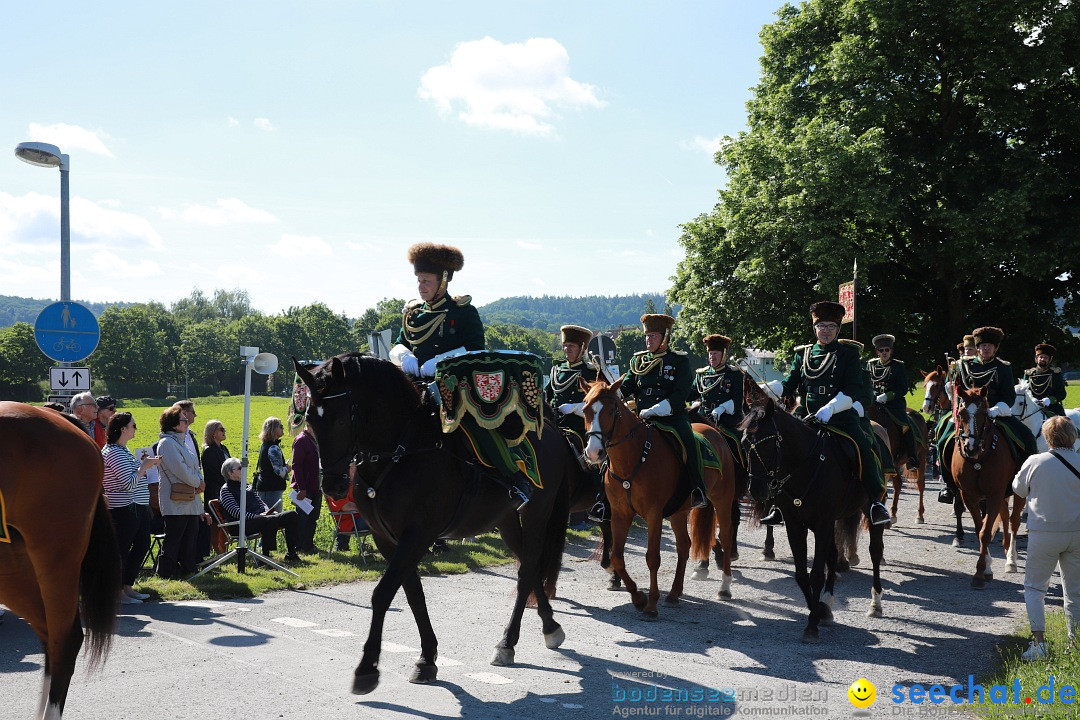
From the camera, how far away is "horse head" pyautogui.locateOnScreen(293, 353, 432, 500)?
6137 mm

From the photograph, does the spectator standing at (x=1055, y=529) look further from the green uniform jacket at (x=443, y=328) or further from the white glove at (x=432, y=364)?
the white glove at (x=432, y=364)

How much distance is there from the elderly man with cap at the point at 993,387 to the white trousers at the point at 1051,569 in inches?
174

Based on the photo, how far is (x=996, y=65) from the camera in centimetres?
2198

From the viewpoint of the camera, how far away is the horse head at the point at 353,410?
6.14m

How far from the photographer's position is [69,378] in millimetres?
11625

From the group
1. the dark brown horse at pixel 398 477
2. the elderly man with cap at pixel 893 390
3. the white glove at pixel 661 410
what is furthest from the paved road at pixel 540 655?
the elderly man with cap at pixel 893 390

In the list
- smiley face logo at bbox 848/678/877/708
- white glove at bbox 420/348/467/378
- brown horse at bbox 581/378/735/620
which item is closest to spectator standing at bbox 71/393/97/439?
white glove at bbox 420/348/467/378

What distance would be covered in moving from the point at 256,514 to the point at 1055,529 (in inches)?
360

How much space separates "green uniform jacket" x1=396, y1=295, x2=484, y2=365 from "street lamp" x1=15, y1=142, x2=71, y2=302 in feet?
23.4

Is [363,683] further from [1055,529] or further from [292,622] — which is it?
[1055,529]

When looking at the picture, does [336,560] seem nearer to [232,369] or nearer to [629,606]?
[629,606]

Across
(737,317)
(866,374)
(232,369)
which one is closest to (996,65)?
(737,317)

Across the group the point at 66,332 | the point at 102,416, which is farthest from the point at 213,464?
the point at 66,332

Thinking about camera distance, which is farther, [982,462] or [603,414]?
[982,462]
